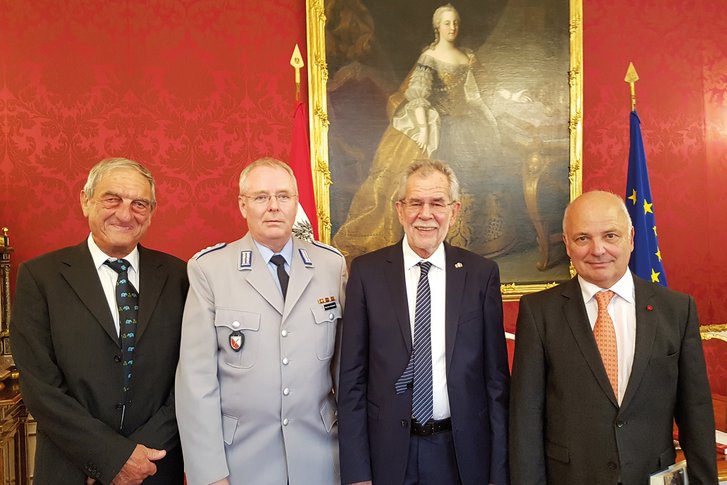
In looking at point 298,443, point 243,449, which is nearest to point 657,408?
point 298,443

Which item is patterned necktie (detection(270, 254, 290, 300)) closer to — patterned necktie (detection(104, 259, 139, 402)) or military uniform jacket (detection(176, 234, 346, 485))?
military uniform jacket (detection(176, 234, 346, 485))

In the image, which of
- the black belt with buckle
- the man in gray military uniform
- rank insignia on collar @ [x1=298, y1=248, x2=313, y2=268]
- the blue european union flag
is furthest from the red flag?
the blue european union flag

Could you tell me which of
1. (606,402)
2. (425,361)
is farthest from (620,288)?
(425,361)

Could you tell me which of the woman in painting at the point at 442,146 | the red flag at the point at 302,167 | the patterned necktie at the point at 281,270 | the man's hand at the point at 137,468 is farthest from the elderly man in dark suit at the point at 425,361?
the woman in painting at the point at 442,146

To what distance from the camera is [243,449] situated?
205cm

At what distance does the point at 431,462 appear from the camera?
6.62 feet

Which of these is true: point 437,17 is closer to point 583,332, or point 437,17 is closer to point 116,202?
point 116,202

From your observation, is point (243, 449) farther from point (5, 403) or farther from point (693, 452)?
point (5, 403)

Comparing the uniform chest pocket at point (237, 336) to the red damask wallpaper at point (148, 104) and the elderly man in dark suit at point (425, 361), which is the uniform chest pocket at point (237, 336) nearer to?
the elderly man in dark suit at point (425, 361)

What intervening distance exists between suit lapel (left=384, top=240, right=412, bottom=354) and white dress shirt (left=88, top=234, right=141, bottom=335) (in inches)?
36.9

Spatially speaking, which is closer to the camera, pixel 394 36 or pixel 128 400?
pixel 128 400

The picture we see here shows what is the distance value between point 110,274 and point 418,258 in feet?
3.78

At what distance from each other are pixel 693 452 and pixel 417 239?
1.10 m

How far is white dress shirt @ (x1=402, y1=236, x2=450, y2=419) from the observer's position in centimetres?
205
